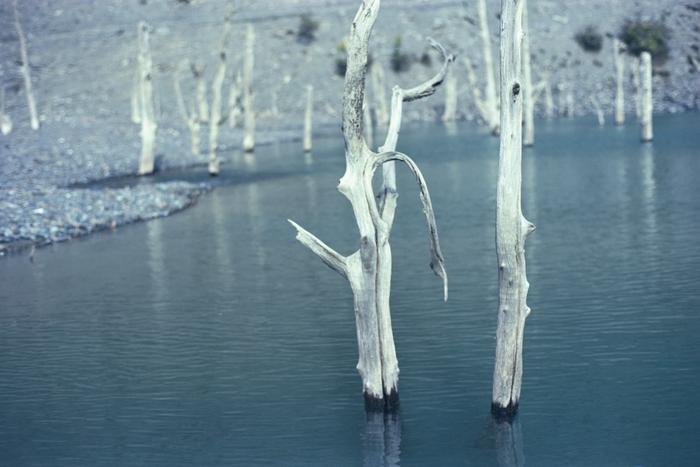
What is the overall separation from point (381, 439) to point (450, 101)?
5992 cm

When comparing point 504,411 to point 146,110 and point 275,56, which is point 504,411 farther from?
point 275,56

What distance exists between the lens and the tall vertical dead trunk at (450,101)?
69.7 m

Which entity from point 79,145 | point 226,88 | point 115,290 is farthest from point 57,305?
point 226,88

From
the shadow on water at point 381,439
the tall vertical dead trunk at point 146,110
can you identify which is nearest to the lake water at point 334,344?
the shadow on water at point 381,439

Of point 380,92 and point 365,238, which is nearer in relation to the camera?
point 365,238

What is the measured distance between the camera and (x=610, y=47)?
79562mm

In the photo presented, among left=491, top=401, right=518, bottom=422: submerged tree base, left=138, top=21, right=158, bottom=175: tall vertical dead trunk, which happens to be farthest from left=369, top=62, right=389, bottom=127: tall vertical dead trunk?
left=491, top=401, right=518, bottom=422: submerged tree base

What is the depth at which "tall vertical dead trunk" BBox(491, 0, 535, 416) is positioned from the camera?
1082cm

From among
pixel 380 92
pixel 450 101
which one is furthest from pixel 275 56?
pixel 380 92

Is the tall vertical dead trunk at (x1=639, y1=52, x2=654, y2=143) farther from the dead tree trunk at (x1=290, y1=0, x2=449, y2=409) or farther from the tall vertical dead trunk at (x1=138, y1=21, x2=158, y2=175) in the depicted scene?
the dead tree trunk at (x1=290, y1=0, x2=449, y2=409)

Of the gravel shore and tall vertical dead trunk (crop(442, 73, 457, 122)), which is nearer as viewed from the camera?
the gravel shore

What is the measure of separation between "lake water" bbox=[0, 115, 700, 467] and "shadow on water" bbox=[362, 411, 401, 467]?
0.08ft

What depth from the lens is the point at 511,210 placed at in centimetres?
1109

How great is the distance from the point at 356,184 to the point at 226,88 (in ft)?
218
